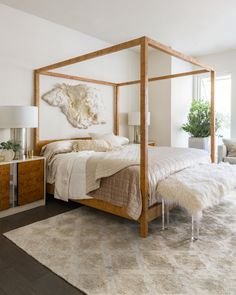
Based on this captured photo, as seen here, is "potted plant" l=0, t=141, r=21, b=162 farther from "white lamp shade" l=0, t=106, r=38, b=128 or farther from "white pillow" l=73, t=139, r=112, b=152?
"white pillow" l=73, t=139, r=112, b=152

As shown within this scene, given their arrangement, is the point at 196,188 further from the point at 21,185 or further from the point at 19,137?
the point at 19,137

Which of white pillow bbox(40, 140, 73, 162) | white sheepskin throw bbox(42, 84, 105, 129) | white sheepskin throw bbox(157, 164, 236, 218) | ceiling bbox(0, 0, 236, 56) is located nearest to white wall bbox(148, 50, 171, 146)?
ceiling bbox(0, 0, 236, 56)

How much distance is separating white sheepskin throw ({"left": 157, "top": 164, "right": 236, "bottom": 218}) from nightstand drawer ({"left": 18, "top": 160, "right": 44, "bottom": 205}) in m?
1.68

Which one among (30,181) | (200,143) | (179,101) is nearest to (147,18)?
(179,101)

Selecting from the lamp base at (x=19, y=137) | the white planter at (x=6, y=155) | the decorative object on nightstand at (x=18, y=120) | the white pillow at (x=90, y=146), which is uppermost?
the decorative object on nightstand at (x=18, y=120)

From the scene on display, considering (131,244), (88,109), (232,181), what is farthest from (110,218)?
(88,109)

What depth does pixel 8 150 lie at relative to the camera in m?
3.15

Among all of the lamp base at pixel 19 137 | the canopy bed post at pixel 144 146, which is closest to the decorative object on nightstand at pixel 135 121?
the lamp base at pixel 19 137

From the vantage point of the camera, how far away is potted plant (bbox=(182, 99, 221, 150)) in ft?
18.1

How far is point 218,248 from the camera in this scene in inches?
88.6

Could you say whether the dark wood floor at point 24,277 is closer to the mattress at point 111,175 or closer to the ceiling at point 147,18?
the mattress at point 111,175

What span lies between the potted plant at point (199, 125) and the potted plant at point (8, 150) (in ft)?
12.4

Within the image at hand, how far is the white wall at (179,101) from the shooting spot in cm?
580

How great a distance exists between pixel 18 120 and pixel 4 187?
0.85 meters
